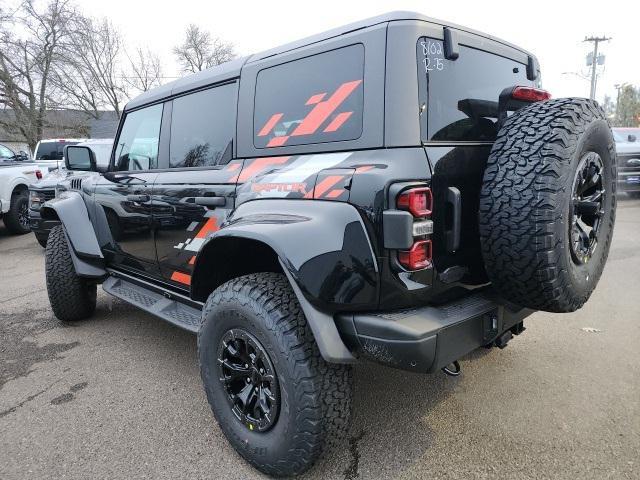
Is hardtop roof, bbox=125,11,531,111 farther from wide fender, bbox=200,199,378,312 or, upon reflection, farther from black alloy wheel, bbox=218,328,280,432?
black alloy wheel, bbox=218,328,280,432

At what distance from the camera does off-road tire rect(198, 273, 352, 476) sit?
6.08 ft

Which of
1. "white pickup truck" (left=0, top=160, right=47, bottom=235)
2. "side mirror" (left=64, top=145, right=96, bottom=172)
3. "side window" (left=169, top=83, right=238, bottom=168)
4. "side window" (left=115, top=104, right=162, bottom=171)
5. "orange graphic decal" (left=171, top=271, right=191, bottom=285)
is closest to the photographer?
"side window" (left=169, top=83, right=238, bottom=168)

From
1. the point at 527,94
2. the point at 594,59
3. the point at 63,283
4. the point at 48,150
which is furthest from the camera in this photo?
the point at 594,59

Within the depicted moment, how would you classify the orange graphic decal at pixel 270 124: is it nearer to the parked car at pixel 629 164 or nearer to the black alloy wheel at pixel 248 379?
the black alloy wheel at pixel 248 379

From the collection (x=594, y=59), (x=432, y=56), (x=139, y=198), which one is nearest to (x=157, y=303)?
(x=139, y=198)

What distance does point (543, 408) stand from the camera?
2504 millimetres

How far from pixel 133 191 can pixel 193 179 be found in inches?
30.9

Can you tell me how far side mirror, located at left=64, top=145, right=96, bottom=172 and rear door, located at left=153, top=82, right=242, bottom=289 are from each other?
102cm

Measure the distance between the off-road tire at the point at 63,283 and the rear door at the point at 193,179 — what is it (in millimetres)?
1248

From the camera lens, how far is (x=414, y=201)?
1717 millimetres

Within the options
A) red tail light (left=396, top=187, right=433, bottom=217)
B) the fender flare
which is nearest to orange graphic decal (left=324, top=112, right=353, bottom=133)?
the fender flare

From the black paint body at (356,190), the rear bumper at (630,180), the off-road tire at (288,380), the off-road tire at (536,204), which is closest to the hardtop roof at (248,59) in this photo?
the black paint body at (356,190)

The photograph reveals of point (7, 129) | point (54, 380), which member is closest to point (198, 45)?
point (7, 129)

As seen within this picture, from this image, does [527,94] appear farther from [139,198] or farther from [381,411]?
[139,198]
